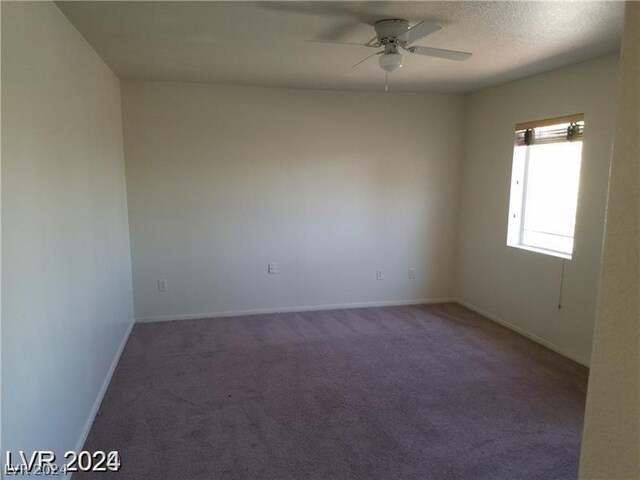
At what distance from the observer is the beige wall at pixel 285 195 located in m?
4.29

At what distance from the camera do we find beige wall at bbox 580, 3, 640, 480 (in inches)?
20.7

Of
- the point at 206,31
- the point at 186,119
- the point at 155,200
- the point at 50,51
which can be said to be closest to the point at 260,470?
the point at 50,51

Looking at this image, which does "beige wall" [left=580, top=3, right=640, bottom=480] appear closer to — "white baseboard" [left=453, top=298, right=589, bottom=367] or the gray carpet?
the gray carpet

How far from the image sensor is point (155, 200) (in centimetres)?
430

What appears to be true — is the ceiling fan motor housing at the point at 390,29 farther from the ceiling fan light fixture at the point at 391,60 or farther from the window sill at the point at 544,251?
the window sill at the point at 544,251

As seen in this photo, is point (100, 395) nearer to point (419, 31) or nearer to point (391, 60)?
point (391, 60)

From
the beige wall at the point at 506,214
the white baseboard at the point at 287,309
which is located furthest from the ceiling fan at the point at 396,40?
the white baseboard at the point at 287,309

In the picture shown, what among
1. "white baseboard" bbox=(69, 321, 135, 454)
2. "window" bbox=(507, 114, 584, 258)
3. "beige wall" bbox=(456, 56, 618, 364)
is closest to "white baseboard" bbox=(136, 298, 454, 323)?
"white baseboard" bbox=(69, 321, 135, 454)

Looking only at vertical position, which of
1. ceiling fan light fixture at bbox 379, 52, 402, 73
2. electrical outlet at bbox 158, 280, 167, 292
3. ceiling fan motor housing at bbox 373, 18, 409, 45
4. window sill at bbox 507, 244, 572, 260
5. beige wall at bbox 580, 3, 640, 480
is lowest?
electrical outlet at bbox 158, 280, 167, 292

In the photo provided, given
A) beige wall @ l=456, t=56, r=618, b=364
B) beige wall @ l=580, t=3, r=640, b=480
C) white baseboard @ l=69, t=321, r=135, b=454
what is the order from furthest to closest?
beige wall @ l=456, t=56, r=618, b=364 → white baseboard @ l=69, t=321, r=135, b=454 → beige wall @ l=580, t=3, r=640, b=480

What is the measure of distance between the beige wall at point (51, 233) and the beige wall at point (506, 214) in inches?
141

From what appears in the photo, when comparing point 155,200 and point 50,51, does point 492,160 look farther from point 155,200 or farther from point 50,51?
point 50,51

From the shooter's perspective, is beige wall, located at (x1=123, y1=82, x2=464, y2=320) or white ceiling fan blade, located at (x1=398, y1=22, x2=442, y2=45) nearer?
white ceiling fan blade, located at (x1=398, y1=22, x2=442, y2=45)

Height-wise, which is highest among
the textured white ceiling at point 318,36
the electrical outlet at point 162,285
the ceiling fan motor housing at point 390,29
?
the textured white ceiling at point 318,36
